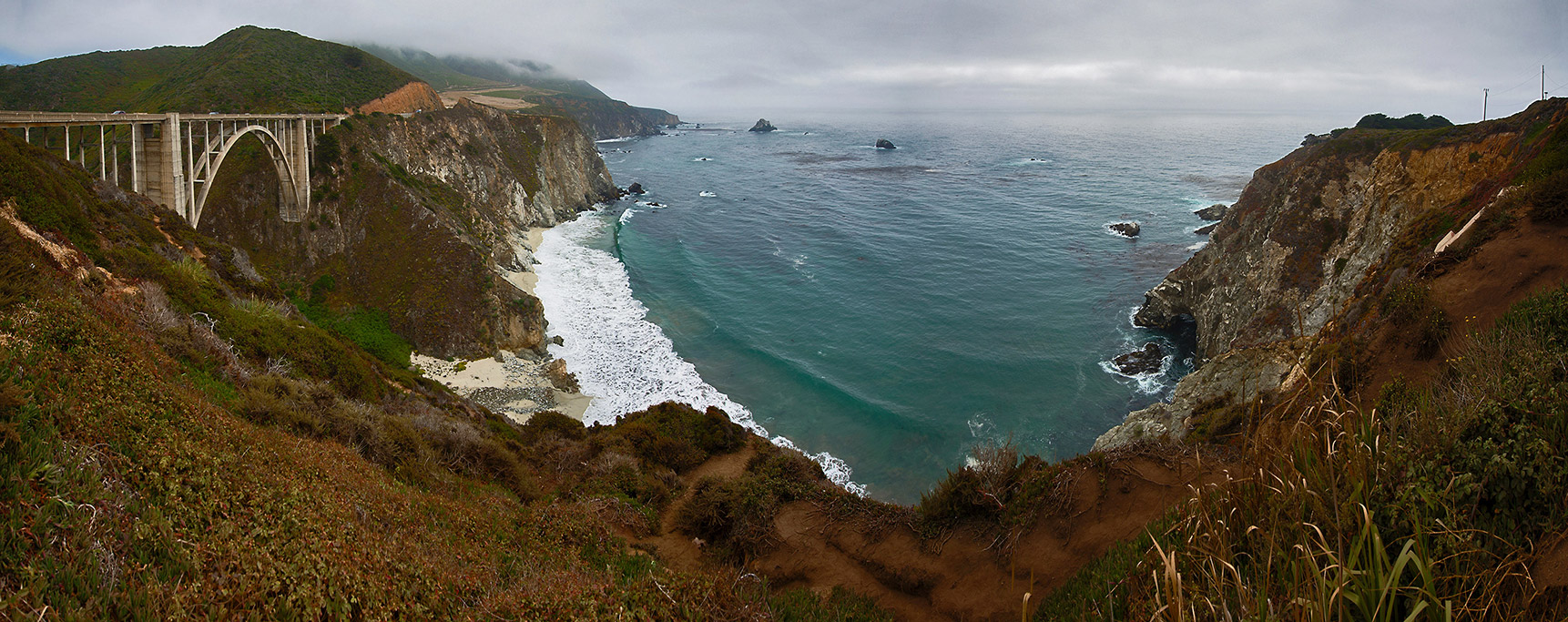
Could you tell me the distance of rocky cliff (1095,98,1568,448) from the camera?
709 inches

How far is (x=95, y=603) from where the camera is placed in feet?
15.0

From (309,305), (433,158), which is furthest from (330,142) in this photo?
(309,305)

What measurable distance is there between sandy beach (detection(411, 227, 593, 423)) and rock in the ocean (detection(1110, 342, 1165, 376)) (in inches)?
1021

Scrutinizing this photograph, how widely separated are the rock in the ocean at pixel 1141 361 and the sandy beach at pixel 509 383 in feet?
85.1

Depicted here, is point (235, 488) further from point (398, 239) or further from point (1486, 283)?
point (398, 239)

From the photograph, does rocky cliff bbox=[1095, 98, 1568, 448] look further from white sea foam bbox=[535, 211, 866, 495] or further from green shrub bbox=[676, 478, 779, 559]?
white sea foam bbox=[535, 211, 866, 495]

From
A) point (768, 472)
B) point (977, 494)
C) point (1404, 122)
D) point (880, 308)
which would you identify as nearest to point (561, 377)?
point (768, 472)

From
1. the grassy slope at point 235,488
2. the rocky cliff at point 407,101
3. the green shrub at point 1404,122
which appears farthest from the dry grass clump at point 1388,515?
the rocky cliff at point 407,101

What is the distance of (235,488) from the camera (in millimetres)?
6812

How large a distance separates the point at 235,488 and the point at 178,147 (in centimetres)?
2609

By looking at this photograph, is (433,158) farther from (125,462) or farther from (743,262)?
(125,462)

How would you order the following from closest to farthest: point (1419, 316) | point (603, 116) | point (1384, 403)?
1. point (1384, 403)
2. point (1419, 316)
3. point (603, 116)

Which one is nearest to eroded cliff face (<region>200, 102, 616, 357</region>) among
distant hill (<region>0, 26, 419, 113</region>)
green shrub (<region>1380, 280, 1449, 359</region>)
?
distant hill (<region>0, 26, 419, 113</region>)

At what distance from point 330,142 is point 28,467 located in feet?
140
